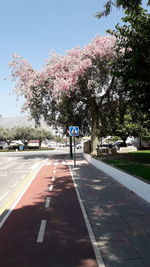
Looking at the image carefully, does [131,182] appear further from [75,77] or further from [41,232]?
[75,77]

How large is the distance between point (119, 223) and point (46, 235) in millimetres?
2149

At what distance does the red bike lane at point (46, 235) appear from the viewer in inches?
191

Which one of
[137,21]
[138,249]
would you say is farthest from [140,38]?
[138,249]

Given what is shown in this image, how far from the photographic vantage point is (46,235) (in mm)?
6074

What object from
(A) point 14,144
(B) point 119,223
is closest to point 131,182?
(B) point 119,223

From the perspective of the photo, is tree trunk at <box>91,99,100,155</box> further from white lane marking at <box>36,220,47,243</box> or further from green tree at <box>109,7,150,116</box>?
white lane marking at <box>36,220,47,243</box>

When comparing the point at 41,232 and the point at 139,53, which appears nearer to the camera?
the point at 41,232

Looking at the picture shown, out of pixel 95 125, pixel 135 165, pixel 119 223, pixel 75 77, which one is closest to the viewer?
pixel 119 223

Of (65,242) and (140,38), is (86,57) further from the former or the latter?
(65,242)

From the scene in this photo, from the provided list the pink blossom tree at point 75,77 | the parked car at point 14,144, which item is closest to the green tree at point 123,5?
the pink blossom tree at point 75,77

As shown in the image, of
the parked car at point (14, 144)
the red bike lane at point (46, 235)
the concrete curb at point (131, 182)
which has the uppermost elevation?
the parked car at point (14, 144)

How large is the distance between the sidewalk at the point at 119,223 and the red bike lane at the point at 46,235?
0.39 meters

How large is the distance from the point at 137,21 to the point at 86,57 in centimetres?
1465

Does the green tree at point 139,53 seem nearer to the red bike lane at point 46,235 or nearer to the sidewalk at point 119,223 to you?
the sidewalk at point 119,223
